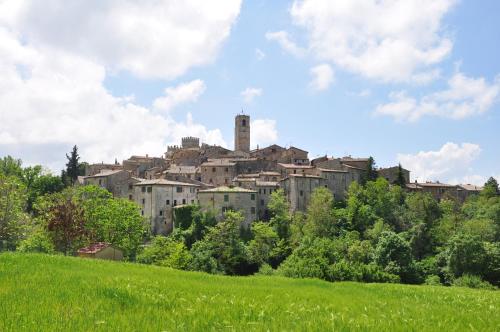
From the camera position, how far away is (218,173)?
348ft

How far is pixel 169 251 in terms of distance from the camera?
60.3m

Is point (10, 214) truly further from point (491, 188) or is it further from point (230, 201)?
point (491, 188)

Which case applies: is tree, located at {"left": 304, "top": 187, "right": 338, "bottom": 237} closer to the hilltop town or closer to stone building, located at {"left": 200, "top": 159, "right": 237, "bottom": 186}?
the hilltop town

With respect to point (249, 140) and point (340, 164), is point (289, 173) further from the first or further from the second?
point (249, 140)

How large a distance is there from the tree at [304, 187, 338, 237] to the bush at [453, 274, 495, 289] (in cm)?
2558

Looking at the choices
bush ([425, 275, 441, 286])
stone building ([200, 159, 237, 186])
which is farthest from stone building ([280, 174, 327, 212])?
bush ([425, 275, 441, 286])

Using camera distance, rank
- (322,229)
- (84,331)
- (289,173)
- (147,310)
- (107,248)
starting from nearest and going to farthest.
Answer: (84,331) → (147,310) → (107,248) → (322,229) → (289,173)

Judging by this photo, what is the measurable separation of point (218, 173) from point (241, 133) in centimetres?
5171

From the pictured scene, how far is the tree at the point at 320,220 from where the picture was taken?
83.0 meters

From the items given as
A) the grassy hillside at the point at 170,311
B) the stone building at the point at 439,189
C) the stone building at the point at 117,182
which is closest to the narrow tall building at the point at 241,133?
the stone building at the point at 439,189

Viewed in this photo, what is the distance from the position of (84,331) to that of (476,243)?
6415cm

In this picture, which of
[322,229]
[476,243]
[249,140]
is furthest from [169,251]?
[249,140]

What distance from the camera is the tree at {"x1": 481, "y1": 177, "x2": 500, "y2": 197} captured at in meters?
108

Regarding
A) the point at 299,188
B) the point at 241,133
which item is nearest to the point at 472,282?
the point at 299,188
